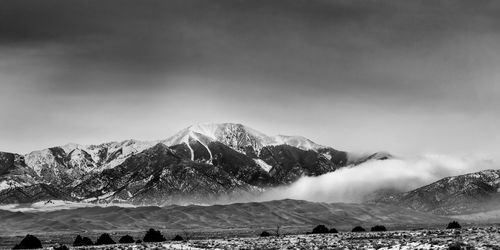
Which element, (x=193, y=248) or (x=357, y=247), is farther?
(x=193, y=248)

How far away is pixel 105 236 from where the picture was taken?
94.0 metres

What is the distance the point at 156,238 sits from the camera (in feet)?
312

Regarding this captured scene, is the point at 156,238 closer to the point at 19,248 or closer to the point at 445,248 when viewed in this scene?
the point at 19,248

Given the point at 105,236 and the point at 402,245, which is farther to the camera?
the point at 105,236

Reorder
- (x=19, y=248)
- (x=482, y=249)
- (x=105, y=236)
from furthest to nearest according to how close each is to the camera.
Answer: (x=105, y=236) → (x=19, y=248) → (x=482, y=249)

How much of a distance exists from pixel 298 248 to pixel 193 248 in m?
12.6

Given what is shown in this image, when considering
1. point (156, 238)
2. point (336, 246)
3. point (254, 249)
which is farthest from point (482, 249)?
point (156, 238)

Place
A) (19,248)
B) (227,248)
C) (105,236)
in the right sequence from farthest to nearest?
(105,236) → (19,248) → (227,248)

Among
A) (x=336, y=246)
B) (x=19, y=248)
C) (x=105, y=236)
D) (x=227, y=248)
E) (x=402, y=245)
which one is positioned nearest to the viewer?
(x=402, y=245)

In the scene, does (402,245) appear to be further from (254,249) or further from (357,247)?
(254,249)

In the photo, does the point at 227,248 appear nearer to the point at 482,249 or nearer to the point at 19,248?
the point at 482,249

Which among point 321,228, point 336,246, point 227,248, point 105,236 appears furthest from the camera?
point 321,228

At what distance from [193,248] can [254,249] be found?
878cm

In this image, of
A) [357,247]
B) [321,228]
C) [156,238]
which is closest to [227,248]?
[357,247]
